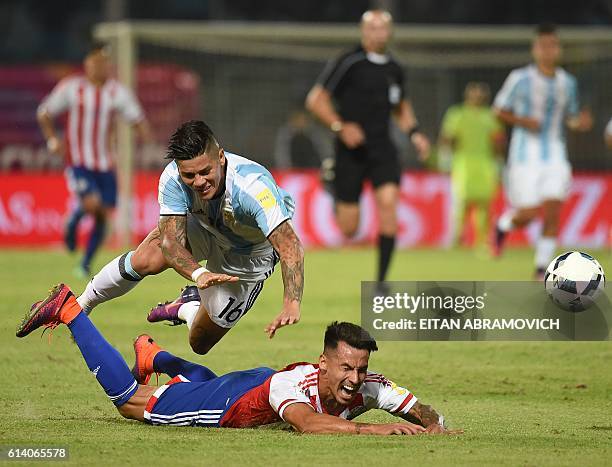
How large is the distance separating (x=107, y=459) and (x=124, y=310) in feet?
18.7

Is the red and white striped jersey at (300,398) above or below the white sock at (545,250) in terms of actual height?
below

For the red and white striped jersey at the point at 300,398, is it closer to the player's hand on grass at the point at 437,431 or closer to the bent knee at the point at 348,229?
the player's hand on grass at the point at 437,431

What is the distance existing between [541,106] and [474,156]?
229 inches

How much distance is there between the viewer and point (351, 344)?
18.6ft

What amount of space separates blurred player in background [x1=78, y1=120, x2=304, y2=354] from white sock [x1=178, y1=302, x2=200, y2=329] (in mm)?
10

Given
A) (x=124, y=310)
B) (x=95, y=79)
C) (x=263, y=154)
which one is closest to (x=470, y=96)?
(x=263, y=154)

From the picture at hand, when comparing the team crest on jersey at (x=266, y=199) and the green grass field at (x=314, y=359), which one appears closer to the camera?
the green grass field at (x=314, y=359)

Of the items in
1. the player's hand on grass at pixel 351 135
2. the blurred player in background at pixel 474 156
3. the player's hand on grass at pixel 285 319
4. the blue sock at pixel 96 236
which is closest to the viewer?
the player's hand on grass at pixel 285 319

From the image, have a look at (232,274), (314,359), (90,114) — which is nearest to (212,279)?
(232,274)

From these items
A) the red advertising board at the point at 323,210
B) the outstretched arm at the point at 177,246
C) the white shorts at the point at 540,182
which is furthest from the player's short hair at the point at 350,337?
the red advertising board at the point at 323,210

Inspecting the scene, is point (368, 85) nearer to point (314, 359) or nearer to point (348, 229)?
point (348, 229)

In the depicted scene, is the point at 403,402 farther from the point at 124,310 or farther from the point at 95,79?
the point at 95,79

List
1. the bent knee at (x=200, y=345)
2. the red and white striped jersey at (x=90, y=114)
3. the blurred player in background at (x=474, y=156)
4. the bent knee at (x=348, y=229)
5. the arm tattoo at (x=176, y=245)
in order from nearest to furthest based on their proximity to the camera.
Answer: the arm tattoo at (x=176, y=245) → the bent knee at (x=200, y=345) → the bent knee at (x=348, y=229) → the red and white striped jersey at (x=90, y=114) → the blurred player in background at (x=474, y=156)

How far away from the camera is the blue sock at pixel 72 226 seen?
48.2 feet
